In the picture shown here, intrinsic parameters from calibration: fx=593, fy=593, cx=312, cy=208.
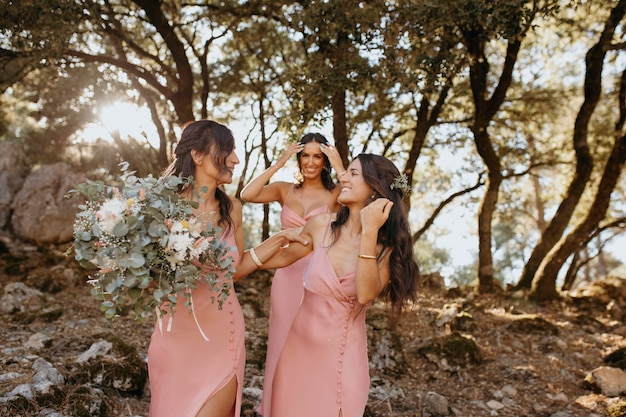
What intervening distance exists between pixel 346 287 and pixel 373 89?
21.2ft

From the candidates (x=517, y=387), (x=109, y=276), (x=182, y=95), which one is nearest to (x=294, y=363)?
(x=109, y=276)

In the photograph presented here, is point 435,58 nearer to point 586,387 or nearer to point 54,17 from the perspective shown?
point 586,387

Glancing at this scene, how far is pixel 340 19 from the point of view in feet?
25.6

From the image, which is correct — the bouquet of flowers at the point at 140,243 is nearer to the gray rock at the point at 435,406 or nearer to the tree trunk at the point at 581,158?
the gray rock at the point at 435,406

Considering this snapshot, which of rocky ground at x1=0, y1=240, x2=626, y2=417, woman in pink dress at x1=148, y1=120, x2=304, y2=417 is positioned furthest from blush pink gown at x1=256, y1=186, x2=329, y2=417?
woman in pink dress at x1=148, y1=120, x2=304, y2=417

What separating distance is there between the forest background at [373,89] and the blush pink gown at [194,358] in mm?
4915

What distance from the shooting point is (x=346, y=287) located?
368cm

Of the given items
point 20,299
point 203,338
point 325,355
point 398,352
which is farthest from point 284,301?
point 20,299

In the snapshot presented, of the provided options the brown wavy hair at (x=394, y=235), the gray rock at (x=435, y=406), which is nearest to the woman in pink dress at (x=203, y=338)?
the brown wavy hair at (x=394, y=235)

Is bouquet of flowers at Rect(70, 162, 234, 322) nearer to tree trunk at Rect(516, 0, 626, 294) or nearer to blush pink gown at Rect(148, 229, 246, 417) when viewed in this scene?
blush pink gown at Rect(148, 229, 246, 417)

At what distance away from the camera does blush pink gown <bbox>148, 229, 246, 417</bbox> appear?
3.45 m

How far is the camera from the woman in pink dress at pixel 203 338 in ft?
11.3

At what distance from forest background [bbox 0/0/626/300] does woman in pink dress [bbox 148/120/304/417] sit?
14.5 feet

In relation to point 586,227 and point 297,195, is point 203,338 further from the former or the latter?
point 586,227
